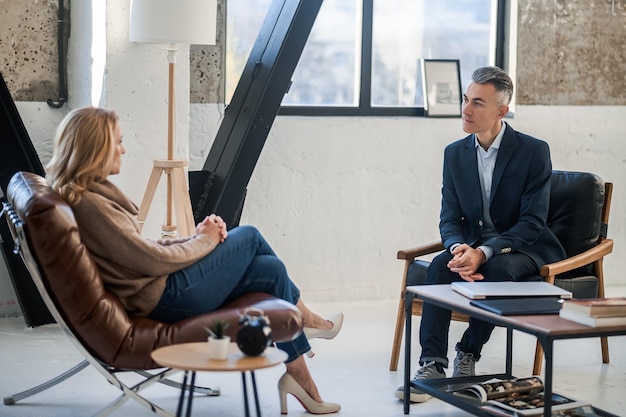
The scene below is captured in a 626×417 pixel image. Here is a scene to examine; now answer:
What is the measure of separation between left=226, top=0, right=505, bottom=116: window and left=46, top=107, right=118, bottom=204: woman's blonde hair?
2.69 metres

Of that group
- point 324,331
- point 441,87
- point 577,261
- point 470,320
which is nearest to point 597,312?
point 470,320

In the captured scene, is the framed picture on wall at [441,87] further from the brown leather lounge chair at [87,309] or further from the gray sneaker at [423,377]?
the brown leather lounge chair at [87,309]

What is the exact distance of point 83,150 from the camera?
3.49 meters

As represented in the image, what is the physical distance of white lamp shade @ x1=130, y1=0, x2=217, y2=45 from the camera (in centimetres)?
480

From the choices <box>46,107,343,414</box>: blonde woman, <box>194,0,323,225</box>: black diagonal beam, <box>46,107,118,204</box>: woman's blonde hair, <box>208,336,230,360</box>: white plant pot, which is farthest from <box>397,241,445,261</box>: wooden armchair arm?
<box>208,336,230,360</box>: white plant pot

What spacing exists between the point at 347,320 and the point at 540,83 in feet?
7.52

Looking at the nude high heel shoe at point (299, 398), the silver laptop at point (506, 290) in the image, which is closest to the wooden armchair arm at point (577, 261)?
the silver laptop at point (506, 290)

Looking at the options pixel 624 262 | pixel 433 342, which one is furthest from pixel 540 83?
pixel 433 342

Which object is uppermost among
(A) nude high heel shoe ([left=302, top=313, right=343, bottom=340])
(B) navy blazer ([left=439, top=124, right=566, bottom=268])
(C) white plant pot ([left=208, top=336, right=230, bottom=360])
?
(B) navy blazer ([left=439, top=124, right=566, bottom=268])

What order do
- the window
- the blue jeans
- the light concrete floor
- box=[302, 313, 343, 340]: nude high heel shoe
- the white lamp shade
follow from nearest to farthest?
the blue jeans
the light concrete floor
box=[302, 313, 343, 340]: nude high heel shoe
the white lamp shade
the window

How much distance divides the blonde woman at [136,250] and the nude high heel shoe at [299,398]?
0.07 metres

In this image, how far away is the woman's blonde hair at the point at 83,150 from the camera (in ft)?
11.4

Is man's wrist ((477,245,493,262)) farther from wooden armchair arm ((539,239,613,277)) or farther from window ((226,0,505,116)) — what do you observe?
window ((226,0,505,116))

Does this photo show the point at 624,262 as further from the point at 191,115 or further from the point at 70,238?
the point at 70,238
